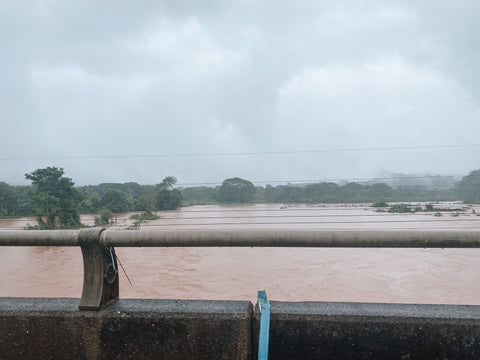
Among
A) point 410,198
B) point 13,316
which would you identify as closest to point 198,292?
point 13,316

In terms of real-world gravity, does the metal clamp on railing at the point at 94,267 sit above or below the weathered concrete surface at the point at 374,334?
above

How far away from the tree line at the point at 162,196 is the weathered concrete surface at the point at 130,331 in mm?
17535

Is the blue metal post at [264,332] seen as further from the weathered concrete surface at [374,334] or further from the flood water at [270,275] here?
the flood water at [270,275]

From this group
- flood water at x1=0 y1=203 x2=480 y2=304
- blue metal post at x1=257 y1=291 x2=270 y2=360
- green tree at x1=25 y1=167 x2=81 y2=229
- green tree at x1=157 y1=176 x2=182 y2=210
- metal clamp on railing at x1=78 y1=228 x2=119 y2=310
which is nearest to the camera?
blue metal post at x1=257 y1=291 x2=270 y2=360

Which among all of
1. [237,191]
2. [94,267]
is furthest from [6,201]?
[94,267]

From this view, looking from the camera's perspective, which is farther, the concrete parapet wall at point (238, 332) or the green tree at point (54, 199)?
the green tree at point (54, 199)

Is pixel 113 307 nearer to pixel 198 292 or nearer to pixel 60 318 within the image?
pixel 60 318

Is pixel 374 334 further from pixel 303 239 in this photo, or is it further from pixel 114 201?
pixel 114 201

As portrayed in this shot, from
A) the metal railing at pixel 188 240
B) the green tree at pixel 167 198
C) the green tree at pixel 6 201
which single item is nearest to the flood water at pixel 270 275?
the metal railing at pixel 188 240

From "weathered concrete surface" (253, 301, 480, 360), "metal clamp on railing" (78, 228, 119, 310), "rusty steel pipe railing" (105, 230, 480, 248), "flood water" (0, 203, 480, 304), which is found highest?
"rusty steel pipe railing" (105, 230, 480, 248)

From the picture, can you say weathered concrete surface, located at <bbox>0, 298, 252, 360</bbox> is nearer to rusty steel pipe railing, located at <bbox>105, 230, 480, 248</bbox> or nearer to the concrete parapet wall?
the concrete parapet wall

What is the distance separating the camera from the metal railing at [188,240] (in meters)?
1.19

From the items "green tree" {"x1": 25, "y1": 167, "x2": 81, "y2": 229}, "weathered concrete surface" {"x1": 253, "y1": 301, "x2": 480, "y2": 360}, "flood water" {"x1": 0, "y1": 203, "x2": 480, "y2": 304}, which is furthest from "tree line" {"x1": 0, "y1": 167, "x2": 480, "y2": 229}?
"weathered concrete surface" {"x1": 253, "y1": 301, "x2": 480, "y2": 360}

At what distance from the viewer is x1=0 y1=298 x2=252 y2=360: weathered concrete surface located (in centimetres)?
121
